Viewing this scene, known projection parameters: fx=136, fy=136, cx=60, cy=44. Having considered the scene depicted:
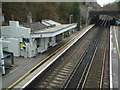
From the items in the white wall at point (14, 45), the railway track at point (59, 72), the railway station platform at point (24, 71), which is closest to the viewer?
the railway station platform at point (24, 71)

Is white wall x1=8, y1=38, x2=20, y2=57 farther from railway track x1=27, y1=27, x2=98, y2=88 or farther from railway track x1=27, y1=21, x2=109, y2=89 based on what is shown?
railway track x1=27, y1=27, x2=98, y2=88

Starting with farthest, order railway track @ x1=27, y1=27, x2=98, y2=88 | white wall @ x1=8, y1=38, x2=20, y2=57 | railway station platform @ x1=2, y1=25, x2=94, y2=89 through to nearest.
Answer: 1. white wall @ x1=8, y1=38, x2=20, y2=57
2. railway track @ x1=27, y1=27, x2=98, y2=88
3. railway station platform @ x1=2, y1=25, x2=94, y2=89

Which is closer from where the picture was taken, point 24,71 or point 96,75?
point 96,75

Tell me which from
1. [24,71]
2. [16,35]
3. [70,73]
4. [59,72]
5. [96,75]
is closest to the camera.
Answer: [96,75]

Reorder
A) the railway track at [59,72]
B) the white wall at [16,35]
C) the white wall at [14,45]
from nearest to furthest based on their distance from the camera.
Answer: the railway track at [59,72]
the white wall at [16,35]
the white wall at [14,45]

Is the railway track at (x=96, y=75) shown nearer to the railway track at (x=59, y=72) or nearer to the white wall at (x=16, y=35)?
the railway track at (x=59, y=72)

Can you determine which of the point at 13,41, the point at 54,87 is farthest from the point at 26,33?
the point at 54,87

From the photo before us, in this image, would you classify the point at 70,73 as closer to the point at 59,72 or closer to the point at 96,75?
the point at 59,72

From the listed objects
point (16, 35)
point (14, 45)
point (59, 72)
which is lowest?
point (59, 72)

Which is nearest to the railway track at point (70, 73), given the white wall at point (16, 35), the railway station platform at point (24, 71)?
the railway station platform at point (24, 71)

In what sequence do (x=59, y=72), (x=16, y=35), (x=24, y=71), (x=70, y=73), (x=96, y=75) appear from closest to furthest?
1. (x=96, y=75)
2. (x=70, y=73)
3. (x=24, y=71)
4. (x=59, y=72)
5. (x=16, y=35)

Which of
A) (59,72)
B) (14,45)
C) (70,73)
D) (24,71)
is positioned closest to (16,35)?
(14,45)

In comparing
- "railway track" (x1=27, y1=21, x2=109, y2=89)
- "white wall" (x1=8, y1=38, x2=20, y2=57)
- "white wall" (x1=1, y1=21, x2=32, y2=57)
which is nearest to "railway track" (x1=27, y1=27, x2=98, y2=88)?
"railway track" (x1=27, y1=21, x2=109, y2=89)

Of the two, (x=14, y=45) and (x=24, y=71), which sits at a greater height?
(x=14, y=45)
